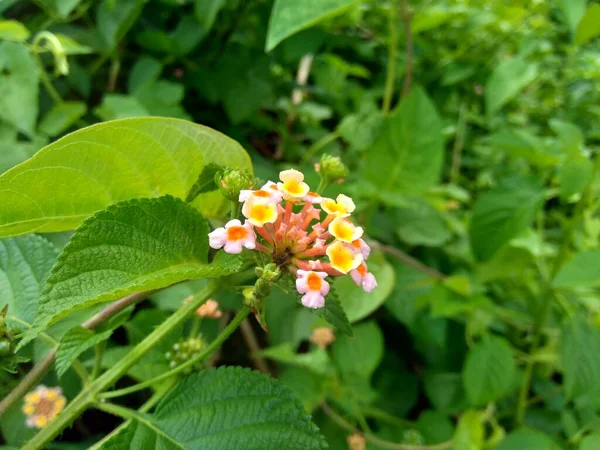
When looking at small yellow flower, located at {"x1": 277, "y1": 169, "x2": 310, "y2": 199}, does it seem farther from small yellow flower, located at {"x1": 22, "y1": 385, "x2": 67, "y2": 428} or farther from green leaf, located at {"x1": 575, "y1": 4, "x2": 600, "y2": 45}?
green leaf, located at {"x1": 575, "y1": 4, "x2": 600, "y2": 45}

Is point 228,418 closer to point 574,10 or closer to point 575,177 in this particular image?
point 575,177

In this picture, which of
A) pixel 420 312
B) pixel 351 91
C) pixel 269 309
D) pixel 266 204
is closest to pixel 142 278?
pixel 266 204

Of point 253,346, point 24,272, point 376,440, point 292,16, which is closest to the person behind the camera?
point 24,272

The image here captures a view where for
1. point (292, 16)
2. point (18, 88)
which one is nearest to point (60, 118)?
point (18, 88)

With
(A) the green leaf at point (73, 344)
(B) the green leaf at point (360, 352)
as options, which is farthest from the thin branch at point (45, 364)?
(B) the green leaf at point (360, 352)

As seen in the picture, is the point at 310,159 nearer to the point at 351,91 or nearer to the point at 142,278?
the point at 351,91
